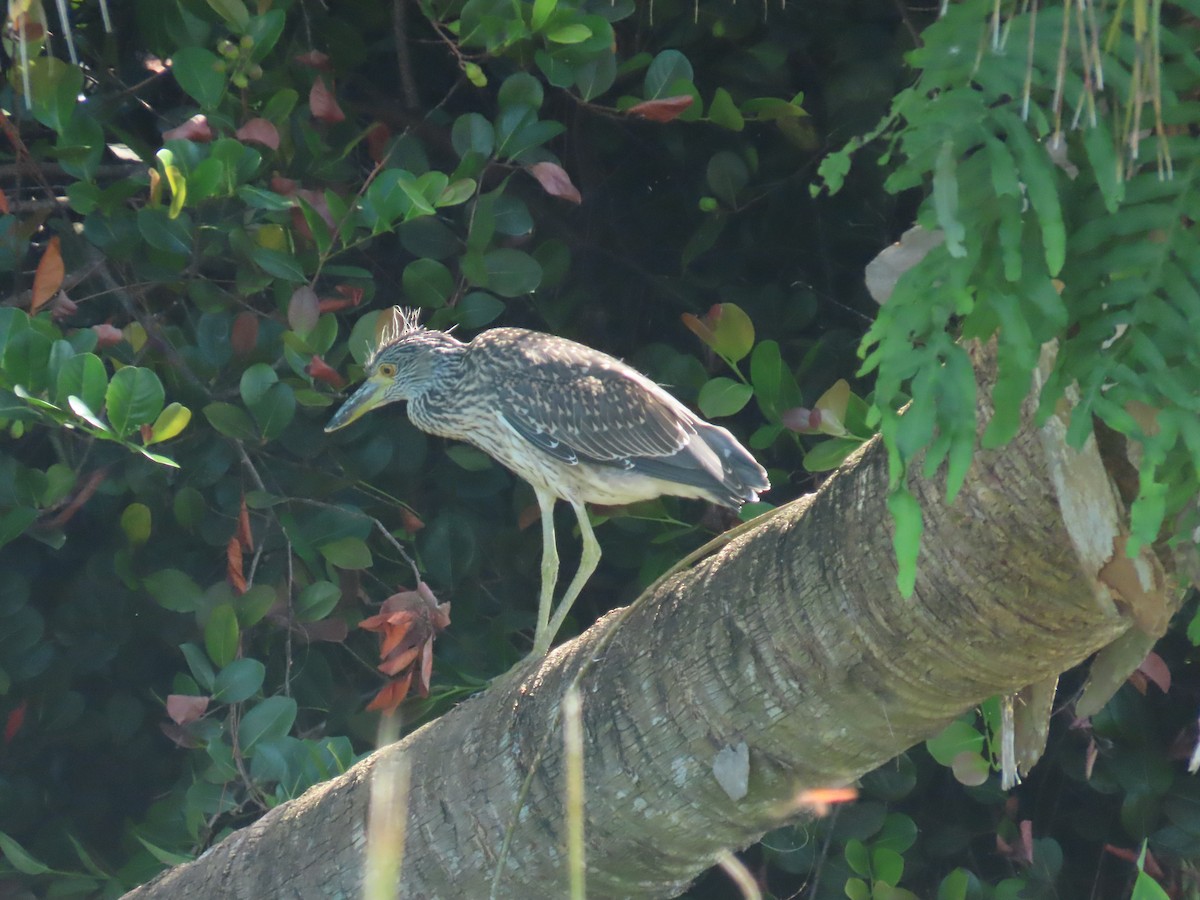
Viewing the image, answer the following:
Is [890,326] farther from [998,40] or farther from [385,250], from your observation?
[385,250]

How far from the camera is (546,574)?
10.9ft

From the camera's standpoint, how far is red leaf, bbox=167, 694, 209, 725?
2.72 m

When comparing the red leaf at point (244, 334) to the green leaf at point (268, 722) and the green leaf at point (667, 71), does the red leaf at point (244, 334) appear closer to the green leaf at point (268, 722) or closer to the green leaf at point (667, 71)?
the green leaf at point (268, 722)

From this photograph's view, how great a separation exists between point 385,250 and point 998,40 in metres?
2.41

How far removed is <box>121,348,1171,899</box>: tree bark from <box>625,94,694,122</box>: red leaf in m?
1.18

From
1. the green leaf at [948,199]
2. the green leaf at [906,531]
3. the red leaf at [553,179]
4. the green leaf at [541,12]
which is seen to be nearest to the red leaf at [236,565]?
the red leaf at [553,179]

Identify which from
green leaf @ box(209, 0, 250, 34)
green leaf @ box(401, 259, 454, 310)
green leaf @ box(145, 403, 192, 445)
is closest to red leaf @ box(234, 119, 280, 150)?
green leaf @ box(209, 0, 250, 34)

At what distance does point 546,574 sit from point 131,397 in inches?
48.0

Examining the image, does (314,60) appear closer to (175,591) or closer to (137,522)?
(137,522)

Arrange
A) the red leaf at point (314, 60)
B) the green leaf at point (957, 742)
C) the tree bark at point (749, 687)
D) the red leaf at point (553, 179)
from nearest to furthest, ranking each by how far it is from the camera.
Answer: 1. the tree bark at point (749, 687)
2. the green leaf at point (957, 742)
3. the red leaf at point (553, 179)
4. the red leaf at point (314, 60)

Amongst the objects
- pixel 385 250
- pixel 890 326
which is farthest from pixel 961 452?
pixel 385 250

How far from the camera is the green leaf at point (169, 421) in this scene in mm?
2469

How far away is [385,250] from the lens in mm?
3543

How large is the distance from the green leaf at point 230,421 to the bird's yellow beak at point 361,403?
0.88 ft
